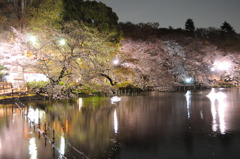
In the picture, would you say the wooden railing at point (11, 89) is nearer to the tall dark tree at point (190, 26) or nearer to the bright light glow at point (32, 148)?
the bright light glow at point (32, 148)

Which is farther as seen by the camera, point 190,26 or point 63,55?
point 190,26

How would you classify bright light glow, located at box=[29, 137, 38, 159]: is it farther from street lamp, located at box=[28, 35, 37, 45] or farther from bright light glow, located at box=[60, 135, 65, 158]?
street lamp, located at box=[28, 35, 37, 45]

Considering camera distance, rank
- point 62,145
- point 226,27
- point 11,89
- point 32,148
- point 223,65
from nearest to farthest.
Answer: point 32,148
point 62,145
point 11,89
point 223,65
point 226,27

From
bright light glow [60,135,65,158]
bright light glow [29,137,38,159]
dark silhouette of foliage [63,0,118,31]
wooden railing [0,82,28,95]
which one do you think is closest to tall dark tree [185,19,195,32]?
dark silhouette of foliage [63,0,118,31]

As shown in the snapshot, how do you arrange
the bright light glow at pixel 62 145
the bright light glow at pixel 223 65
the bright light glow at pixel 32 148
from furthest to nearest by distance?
the bright light glow at pixel 223 65 → the bright light glow at pixel 62 145 → the bright light glow at pixel 32 148

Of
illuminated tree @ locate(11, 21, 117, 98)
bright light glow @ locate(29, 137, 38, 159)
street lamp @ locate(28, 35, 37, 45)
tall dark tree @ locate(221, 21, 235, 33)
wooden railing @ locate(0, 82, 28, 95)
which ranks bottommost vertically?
bright light glow @ locate(29, 137, 38, 159)

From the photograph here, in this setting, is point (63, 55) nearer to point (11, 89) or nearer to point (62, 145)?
point (11, 89)

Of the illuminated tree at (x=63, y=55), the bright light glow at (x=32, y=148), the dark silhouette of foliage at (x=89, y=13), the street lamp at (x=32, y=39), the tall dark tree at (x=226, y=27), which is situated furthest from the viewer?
the tall dark tree at (x=226, y=27)

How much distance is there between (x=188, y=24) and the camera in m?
74.6

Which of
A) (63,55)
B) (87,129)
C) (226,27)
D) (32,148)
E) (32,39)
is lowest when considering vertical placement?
(32,148)

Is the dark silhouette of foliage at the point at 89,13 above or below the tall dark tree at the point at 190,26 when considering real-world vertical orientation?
below

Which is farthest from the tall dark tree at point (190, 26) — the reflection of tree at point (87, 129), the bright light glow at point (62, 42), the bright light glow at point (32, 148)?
the bright light glow at point (32, 148)

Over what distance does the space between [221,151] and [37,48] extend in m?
20.4

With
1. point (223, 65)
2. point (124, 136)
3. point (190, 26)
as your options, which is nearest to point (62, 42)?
point (124, 136)
